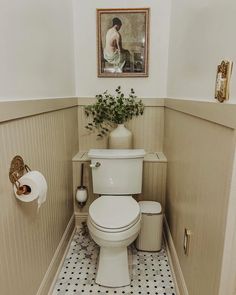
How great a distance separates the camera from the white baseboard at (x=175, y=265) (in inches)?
54.5

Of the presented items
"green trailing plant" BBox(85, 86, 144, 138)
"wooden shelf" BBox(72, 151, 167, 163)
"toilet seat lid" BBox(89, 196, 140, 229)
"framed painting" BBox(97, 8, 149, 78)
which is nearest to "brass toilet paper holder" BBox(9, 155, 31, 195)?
"toilet seat lid" BBox(89, 196, 140, 229)

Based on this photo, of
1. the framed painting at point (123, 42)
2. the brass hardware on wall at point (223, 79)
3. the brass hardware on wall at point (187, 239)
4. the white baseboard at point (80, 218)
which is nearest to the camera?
the brass hardware on wall at point (223, 79)

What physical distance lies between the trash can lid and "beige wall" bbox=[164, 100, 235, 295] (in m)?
0.17

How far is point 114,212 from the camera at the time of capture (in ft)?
5.05

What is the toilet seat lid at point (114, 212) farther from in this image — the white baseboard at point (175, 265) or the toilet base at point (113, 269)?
the white baseboard at point (175, 265)

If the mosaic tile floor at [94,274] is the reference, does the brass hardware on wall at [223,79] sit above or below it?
above

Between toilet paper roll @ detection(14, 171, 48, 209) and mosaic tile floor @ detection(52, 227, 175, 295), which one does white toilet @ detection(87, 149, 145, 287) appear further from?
toilet paper roll @ detection(14, 171, 48, 209)

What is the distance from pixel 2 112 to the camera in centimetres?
86

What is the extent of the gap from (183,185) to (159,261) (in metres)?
0.72

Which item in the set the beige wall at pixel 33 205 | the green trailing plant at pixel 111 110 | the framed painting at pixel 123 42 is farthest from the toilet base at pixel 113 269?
the framed painting at pixel 123 42

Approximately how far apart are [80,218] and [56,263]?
1.88 ft

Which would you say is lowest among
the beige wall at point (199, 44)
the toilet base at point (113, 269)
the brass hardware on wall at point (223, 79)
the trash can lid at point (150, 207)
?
the toilet base at point (113, 269)

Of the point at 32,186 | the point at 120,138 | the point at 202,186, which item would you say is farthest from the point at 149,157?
the point at 32,186

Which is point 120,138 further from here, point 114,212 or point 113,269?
point 113,269
